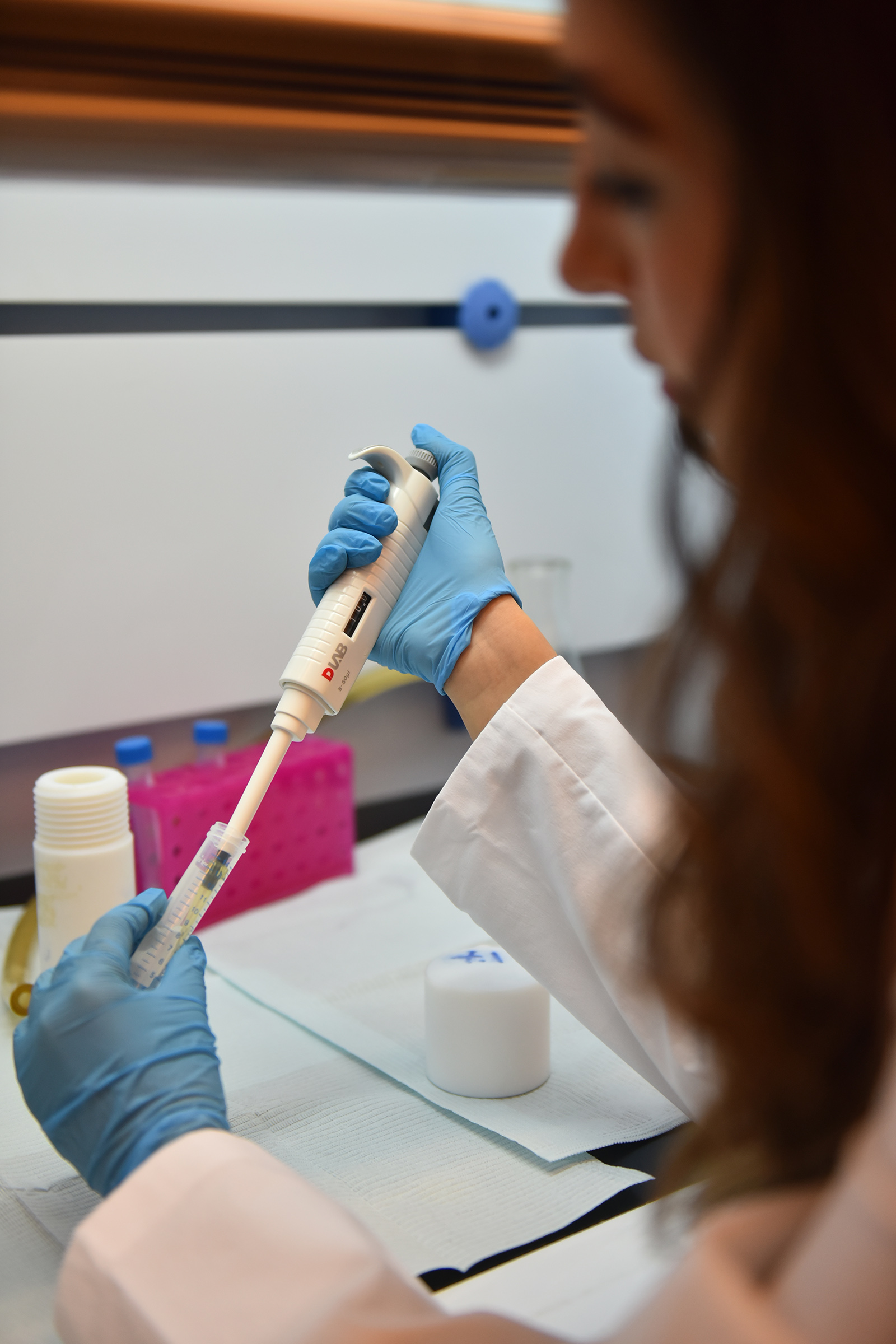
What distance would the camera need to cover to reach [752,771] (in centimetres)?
39

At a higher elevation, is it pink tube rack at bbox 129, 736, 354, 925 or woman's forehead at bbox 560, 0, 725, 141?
woman's forehead at bbox 560, 0, 725, 141

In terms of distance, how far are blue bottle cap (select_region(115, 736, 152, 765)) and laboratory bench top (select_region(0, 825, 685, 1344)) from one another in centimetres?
25

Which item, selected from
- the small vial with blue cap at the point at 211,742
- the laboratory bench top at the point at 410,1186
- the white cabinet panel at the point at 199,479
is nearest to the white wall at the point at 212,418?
the white cabinet panel at the point at 199,479

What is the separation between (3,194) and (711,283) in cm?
94

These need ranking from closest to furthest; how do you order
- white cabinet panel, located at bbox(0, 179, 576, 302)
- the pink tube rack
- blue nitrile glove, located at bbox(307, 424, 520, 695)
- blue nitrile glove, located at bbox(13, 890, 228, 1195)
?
blue nitrile glove, located at bbox(13, 890, 228, 1195)
blue nitrile glove, located at bbox(307, 424, 520, 695)
the pink tube rack
white cabinet panel, located at bbox(0, 179, 576, 302)

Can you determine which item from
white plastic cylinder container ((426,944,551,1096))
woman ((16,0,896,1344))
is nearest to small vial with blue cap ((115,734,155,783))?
white plastic cylinder container ((426,944,551,1096))

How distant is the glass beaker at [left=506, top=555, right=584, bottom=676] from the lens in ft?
4.71

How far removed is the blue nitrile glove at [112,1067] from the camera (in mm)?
566

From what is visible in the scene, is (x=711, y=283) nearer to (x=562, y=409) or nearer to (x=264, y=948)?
(x=264, y=948)

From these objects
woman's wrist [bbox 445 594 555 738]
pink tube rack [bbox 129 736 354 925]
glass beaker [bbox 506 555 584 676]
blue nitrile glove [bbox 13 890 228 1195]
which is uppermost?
woman's wrist [bbox 445 594 555 738]

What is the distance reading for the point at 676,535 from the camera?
479 mm

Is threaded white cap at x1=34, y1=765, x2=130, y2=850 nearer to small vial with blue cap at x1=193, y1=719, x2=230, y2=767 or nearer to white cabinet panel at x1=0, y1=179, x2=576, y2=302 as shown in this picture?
small vial with blue cap at x1=193, y1=719, x2=230, y2=767

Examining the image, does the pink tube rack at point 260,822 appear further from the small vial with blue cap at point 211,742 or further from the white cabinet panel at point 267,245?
the white cabinet panel at point 267,245

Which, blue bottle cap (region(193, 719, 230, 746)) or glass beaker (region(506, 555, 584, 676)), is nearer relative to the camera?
blue bottle cap (region(193, 719, 230, 746))
